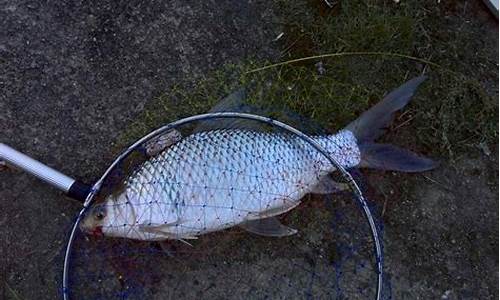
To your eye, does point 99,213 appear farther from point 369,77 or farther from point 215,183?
point 369,77

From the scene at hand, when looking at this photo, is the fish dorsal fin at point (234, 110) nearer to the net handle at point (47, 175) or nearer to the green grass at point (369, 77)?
the green grass at point (369, 77)

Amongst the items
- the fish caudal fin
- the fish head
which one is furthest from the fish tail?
the fish head

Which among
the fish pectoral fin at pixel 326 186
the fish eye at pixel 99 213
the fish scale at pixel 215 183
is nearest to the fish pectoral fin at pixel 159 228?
the fish scale at pixel 215 183

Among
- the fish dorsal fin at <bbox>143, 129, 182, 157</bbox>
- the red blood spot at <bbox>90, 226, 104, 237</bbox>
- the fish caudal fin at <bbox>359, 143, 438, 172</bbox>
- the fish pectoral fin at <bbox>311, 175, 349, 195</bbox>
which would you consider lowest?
the red blood spot at <bbox>90, 226, 104, 237</bbox>

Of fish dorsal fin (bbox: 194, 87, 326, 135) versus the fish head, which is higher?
fish dorsal fin (bbox: 194, 87, 326, 135)

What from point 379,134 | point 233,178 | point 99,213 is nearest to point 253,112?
point 233,178

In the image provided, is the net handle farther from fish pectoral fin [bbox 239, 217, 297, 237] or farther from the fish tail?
the fish tail

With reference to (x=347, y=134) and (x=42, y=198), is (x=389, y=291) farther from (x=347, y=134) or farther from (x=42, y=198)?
(x=42, y=198)
